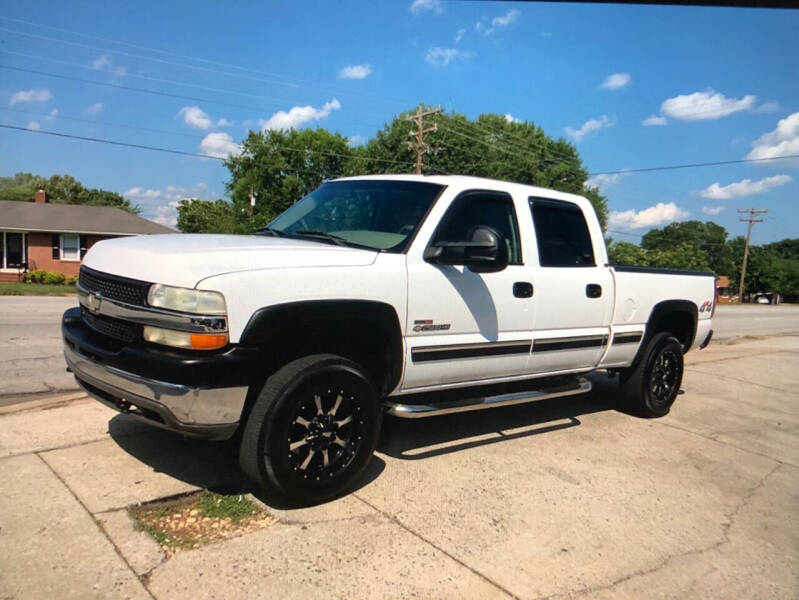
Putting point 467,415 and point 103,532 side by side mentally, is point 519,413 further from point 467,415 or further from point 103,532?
point 103,532

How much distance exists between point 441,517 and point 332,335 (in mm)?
1257

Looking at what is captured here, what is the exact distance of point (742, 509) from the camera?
415 centimetres

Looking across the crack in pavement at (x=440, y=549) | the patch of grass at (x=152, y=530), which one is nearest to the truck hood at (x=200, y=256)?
the patch of grass at (x=152, y=530)

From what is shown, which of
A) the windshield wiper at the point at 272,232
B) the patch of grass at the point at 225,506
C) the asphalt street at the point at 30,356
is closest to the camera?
the patch of grass at the point at 225,506

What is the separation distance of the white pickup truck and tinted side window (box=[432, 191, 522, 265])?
0.02 m

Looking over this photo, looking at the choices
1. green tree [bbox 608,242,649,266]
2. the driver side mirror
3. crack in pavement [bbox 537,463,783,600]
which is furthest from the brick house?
green tree [bbox 608,242,649,266]

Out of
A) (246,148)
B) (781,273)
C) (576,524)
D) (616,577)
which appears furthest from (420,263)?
(781,273)

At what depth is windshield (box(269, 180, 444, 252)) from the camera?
421 centimetres

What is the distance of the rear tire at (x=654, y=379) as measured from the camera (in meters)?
6.11

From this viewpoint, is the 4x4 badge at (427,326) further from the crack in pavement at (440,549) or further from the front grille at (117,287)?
the front grille at (117,287)

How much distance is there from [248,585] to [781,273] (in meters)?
95.8

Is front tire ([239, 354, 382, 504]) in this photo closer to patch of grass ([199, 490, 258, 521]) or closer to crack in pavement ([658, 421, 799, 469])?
patch of grass ([199, 490, 258, 521])

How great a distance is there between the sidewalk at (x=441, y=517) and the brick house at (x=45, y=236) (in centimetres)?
3145

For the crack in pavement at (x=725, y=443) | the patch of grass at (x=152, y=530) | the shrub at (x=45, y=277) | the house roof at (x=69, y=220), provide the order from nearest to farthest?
1. the patch of grass at (x=152, y=530)
2. the crack in pavement at (x=725, y=443)
3. the shrub at (x=45, y=277)
4. the house roof at (x=69, y=220)
